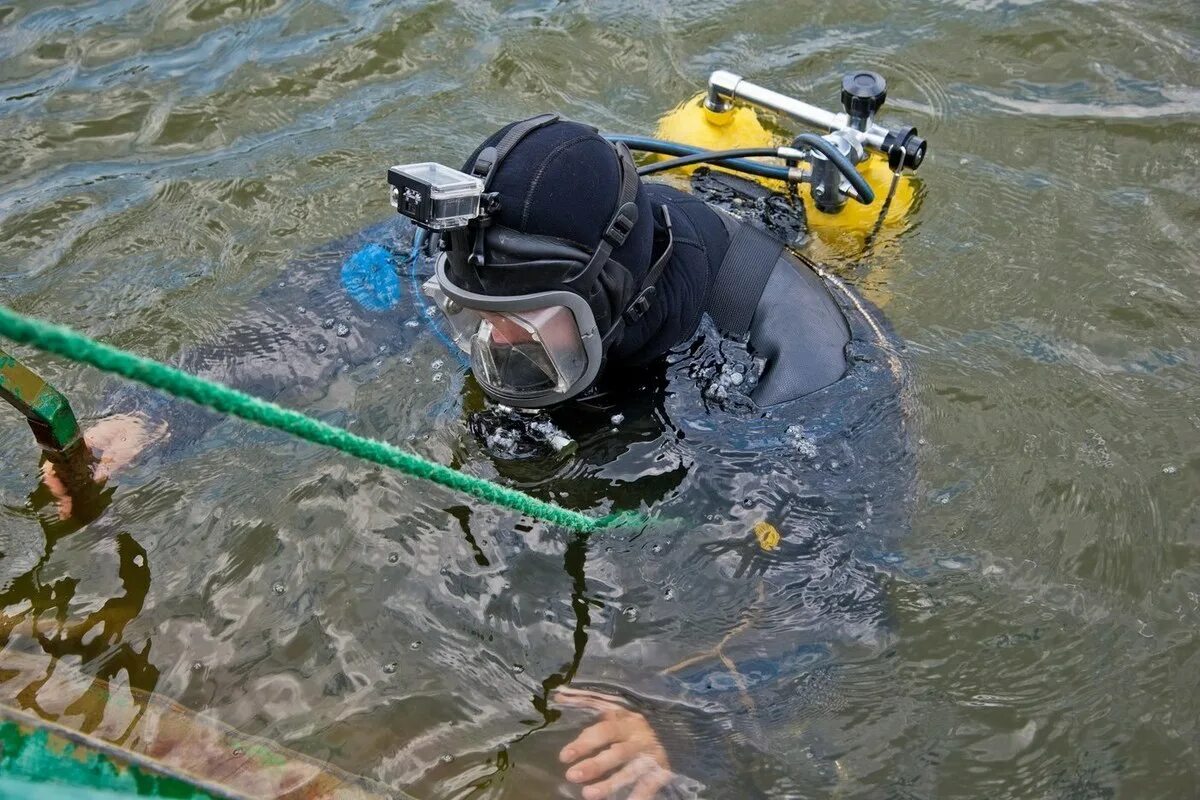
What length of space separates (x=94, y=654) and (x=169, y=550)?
35cm

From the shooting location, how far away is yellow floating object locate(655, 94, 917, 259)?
133 inches

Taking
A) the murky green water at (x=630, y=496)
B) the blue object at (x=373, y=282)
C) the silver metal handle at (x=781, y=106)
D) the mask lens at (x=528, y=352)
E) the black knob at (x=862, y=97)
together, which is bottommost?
the murky green water at (x=630, y=496)

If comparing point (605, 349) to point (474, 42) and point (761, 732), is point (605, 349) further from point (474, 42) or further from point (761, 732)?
point (474, 42)

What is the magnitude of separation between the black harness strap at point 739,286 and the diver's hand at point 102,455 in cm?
163

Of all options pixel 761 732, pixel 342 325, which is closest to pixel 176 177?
pixel 342 325

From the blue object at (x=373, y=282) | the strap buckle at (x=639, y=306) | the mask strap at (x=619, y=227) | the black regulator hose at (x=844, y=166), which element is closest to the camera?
the mask strap at (x=619, y=227)

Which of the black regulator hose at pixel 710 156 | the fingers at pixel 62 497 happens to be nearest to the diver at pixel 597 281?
the black regulator hose at pixel 710 156

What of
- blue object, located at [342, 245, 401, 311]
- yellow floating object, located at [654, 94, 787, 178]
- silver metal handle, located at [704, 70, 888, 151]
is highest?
silver metal handle, located at [704, 70, 888, 151]

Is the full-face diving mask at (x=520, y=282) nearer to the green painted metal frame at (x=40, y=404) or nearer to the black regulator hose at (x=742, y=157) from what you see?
the black regulator hose at (x=742, y=157)

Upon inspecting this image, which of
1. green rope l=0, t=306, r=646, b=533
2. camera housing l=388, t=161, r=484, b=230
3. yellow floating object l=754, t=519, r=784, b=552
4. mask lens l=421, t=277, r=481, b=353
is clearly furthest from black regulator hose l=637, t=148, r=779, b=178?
green rope l=0, t=306, r=646, b=533

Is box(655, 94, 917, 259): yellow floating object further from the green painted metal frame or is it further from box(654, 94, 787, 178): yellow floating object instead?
the green painted metal frame

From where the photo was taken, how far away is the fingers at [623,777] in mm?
2277

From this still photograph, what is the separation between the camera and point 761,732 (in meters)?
2.46

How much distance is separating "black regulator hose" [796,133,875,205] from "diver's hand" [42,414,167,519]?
2073mm
